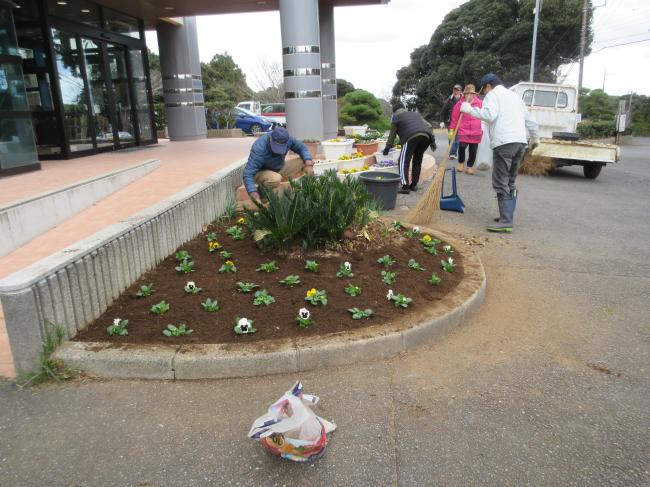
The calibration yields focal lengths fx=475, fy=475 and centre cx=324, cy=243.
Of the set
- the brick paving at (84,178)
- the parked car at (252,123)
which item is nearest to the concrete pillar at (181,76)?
the brick paving at (84,178)

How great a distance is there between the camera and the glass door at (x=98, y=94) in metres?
11.0

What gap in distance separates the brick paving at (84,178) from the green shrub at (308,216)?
151 centimetres

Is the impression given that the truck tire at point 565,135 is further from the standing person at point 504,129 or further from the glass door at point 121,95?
the glass door at point 121,95

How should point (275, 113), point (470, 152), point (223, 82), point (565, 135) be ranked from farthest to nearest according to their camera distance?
point (223, 82)
point (275, 113)
point (565, 135)
point (470, 152)

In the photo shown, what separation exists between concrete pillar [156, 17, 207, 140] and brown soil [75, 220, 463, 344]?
43.0ft

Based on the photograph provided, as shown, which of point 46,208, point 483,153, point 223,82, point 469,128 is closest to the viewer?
point 46,208

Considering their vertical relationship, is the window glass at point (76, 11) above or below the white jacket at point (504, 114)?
above

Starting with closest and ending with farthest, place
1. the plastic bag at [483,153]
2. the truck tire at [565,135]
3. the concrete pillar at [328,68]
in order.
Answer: the plastic bag at [483,153], the truck tire at [565,135], the concrete pillar at [328,68]

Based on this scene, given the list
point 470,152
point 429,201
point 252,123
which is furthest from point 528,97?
point 252,123

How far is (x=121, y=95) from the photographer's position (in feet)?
41.0

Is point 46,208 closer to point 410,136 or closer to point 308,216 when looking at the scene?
point 308,216

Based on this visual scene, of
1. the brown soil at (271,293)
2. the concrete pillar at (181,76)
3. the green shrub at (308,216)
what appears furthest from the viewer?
the concrete pillar at (181,76)

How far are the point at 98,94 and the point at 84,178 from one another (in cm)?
558

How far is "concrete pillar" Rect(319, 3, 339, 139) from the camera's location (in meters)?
14.3
